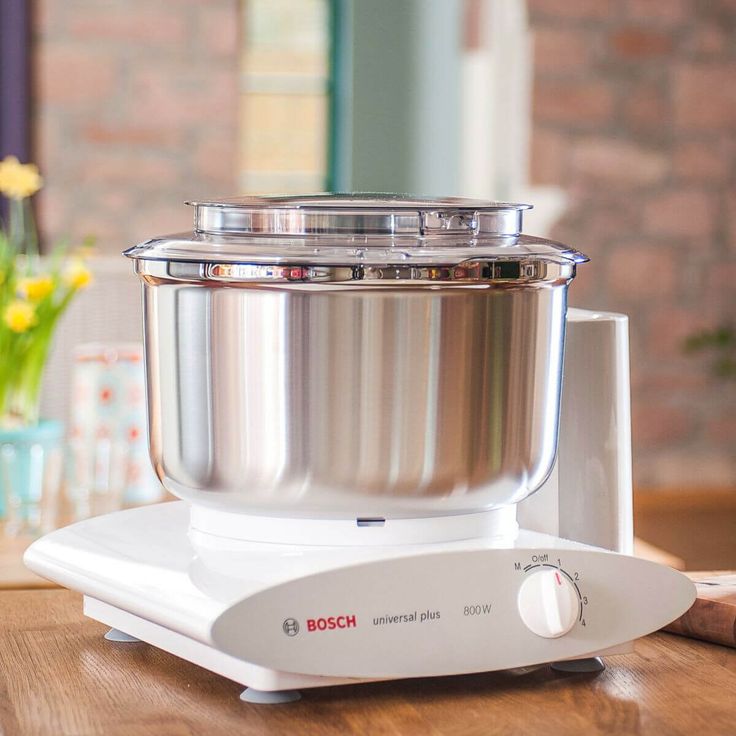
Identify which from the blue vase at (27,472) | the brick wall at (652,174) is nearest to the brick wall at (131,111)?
the brick wall at (652,174)

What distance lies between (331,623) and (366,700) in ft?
0.21

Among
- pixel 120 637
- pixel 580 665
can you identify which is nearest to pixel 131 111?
pixel 120 637

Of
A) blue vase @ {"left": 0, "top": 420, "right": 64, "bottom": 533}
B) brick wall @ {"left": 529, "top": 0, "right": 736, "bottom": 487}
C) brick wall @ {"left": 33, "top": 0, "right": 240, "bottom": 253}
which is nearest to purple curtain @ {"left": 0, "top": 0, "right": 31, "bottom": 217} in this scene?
brick wall @ {"left": 33, "top": 0, "right": 240, "bottom": 253}

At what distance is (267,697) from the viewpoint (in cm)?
70

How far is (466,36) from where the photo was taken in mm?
3492

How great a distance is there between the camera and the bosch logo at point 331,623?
675 millimetres

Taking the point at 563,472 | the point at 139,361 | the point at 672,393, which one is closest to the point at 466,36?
the point at 672,393

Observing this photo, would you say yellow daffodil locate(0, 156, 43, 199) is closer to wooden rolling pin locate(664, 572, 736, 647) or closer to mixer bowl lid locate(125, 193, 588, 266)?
mixer bowl lid locate(125, 193, 588, 266)

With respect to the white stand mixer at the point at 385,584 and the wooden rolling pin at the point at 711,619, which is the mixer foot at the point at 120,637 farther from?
the wooden rolling pin at the point at 711,619

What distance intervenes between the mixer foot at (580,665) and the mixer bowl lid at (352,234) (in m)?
0.24

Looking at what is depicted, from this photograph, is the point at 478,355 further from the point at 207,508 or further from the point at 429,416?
the point at 207,508

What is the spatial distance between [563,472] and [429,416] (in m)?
0.18

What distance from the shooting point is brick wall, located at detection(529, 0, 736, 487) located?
11.1 feet

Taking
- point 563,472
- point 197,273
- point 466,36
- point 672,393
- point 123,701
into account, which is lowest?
point 672,393
